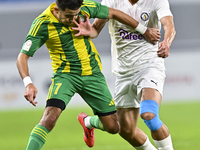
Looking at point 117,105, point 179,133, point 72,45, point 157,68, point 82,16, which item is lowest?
point 179,133

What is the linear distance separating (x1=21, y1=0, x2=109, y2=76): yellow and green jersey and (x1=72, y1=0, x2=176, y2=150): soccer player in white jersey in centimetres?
31

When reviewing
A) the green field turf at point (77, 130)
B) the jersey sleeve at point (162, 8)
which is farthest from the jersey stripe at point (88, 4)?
the green field turf at point (77, 130)

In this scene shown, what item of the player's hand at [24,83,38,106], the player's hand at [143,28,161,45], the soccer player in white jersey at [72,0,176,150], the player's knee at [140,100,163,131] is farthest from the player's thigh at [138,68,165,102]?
the player's hand at [24,83,38,106]

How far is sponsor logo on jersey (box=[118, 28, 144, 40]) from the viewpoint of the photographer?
4.82 meters

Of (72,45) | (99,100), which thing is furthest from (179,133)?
(72,45)

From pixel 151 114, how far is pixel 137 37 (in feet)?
3.47

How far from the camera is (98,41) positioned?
12.2 m

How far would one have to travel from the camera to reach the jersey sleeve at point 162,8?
15.2 feet

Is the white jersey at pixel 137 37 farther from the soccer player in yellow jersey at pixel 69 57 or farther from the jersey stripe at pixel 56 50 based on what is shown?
the jersey stripe at pixel 56 50

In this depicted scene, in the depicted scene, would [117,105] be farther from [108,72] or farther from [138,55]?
[108,72]

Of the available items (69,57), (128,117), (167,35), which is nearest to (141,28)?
(167,35)

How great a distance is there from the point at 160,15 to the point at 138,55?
0.54 m

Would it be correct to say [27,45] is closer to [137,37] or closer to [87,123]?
[137,37]

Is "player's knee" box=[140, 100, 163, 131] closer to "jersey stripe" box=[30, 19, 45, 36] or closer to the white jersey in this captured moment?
the white jersey
